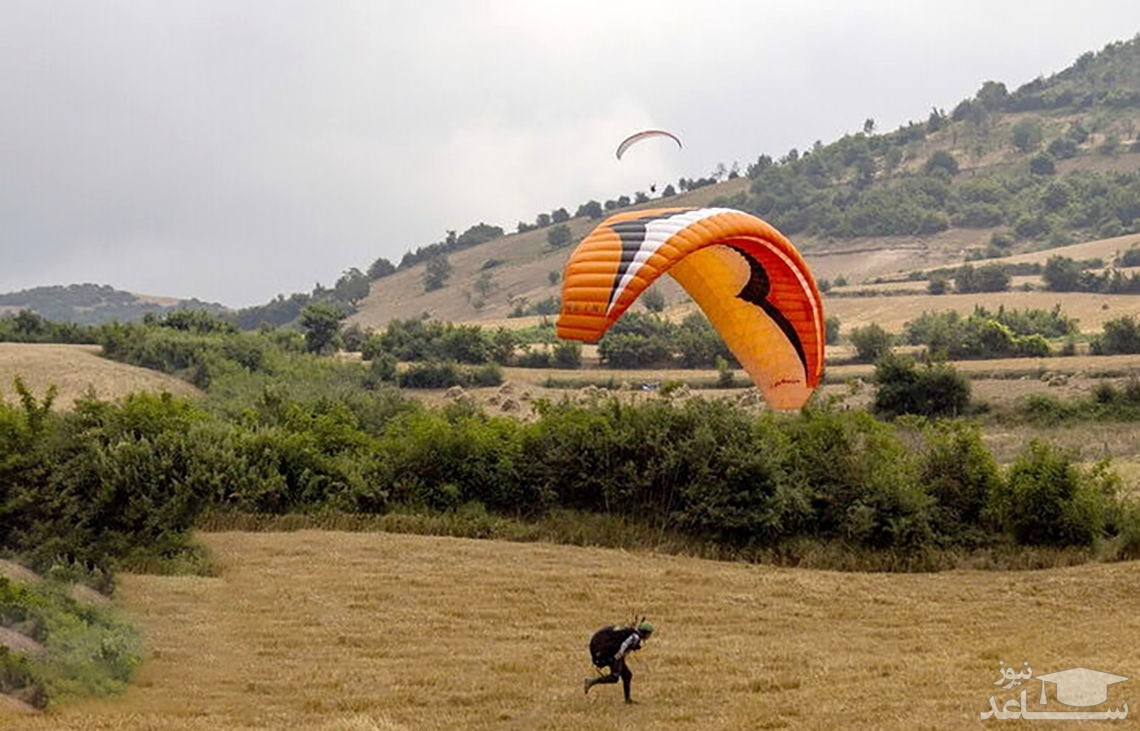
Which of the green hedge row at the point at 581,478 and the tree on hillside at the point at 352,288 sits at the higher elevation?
the tree on hillside at the point at 352,288

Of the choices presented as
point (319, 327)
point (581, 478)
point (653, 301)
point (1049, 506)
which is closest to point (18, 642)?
point (581, 478)

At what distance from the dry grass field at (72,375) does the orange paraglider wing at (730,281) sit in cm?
3809

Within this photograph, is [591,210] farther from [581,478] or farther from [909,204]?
[581,478]

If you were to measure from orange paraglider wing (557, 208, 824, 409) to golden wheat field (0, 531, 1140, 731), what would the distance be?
4.10 m

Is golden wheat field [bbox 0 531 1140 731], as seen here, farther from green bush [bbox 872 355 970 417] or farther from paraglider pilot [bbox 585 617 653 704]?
green bush [bbox 872 355 970 417]

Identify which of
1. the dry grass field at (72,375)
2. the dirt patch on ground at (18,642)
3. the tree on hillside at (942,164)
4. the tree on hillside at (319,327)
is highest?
the tree on hillside at (942,164)

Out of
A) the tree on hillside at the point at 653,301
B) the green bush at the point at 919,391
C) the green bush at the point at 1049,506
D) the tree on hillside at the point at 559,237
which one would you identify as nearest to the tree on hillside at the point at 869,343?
the green bush at the point at 919,391

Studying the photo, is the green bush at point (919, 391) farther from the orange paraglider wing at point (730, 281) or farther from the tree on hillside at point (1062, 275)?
the tree on hillside at point (1062, 275)

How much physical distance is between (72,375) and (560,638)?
1754 inches

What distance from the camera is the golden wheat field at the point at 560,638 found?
14359mm

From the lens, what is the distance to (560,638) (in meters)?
18.8

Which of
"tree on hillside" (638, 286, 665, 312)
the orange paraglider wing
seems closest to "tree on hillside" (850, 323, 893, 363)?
"tree on hillside" (638, 286, 665, 312)

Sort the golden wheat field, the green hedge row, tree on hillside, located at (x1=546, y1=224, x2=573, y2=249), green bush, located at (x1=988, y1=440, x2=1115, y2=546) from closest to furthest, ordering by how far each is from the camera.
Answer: the golden wheat field → the green hedge row → green bush, located at (x1=988, y1=440, x2=1115, y2=546) → tree on hillside, located at (x1=546, y1=224, x2=573, y2=249)

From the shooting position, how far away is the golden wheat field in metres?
14.4
